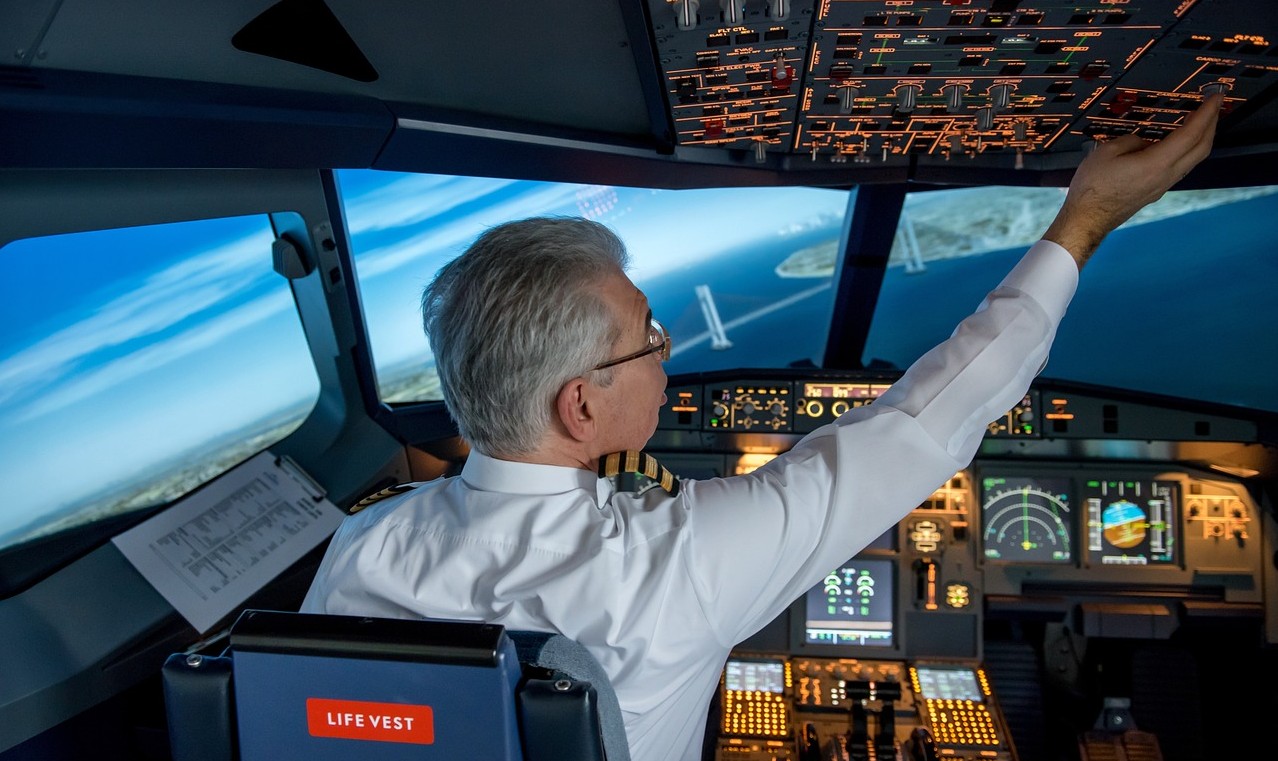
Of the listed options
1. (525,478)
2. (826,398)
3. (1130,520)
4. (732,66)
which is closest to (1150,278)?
(1130,520)

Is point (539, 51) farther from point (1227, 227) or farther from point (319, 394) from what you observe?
point (1227, 227)

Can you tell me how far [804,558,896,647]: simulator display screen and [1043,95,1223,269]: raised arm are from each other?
1977mm

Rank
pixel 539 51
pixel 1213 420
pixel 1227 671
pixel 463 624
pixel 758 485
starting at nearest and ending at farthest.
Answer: pixel 463 624 < pixel 758 485 < pixel 539 51 < pixel 1213 420 < pixel 1227 671

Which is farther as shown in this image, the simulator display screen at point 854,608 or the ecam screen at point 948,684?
the simulator display screen at point 854,608

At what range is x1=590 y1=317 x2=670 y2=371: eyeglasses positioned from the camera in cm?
126

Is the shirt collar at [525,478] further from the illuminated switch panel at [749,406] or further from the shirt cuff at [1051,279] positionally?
the illuminated switch panel at [749,406]

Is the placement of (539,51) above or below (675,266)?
below

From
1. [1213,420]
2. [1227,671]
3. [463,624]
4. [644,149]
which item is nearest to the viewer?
[463,624]

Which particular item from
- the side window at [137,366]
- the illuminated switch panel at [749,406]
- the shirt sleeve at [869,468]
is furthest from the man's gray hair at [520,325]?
the illuminated switch panel at [749,406]

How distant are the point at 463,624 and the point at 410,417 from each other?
210 centimetres

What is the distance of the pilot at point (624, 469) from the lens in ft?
3.77

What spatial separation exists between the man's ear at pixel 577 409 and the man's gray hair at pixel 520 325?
12mm

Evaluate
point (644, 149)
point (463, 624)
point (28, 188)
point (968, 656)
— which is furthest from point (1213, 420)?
point (28, 188)

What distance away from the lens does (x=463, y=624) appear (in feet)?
3.09
